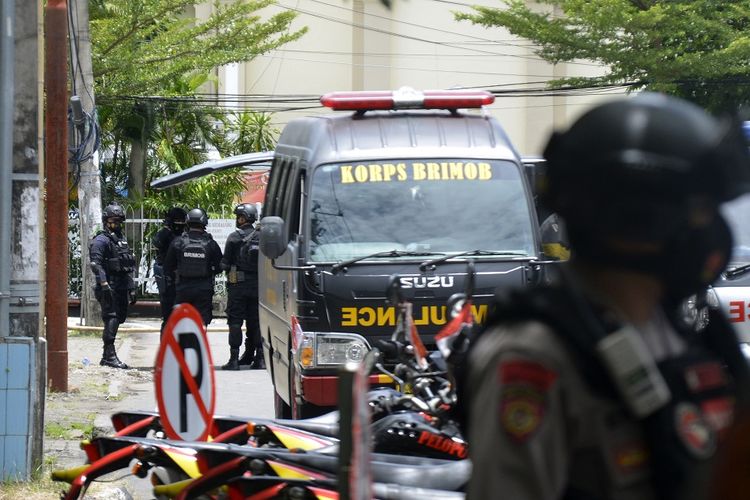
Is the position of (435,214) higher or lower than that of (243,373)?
higher

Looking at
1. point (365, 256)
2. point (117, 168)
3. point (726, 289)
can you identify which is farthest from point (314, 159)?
point (117, 168)

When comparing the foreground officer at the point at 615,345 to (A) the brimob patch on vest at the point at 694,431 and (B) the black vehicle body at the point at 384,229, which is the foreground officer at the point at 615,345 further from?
(B) the black vehicle body at the point at 384,229

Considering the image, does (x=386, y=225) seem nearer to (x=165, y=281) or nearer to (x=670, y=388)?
(x=670, y=388)

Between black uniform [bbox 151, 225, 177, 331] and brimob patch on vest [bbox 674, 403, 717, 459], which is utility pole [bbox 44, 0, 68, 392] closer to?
black uniform [bbox 151, 225, 177, 331]

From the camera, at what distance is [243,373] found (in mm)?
14680

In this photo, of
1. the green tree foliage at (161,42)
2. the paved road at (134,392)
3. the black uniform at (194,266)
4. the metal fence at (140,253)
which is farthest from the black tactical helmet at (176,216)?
the green tree foliage at (161,42)

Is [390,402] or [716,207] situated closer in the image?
[716,207]

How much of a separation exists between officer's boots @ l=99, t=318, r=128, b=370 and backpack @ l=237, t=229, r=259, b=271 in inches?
63.4

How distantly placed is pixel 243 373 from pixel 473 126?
6561 mm

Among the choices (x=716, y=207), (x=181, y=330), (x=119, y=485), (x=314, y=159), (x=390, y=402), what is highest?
(x=314, y=159)

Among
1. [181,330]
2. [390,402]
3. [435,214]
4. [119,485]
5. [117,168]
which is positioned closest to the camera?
[181,330]

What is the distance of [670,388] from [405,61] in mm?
36985

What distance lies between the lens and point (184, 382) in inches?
193

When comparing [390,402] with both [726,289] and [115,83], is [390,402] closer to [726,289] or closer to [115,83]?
[726,289]
